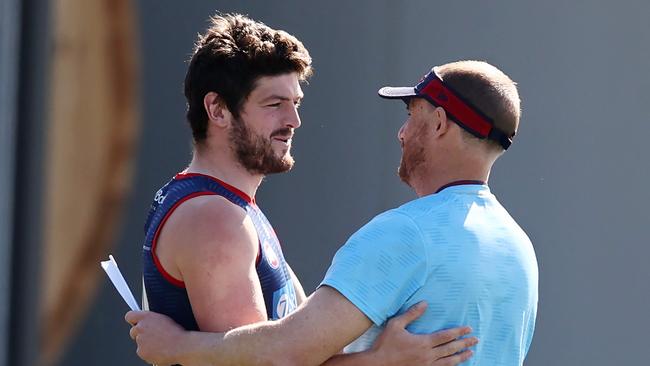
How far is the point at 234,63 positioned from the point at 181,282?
2.15 ft

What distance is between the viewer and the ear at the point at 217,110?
10.5ft

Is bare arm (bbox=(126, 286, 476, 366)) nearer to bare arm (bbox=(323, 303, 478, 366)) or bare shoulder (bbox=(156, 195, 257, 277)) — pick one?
bare arm (bbox=(323, 303, 478, 366))

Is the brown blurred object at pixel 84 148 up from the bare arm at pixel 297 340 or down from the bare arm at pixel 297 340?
up

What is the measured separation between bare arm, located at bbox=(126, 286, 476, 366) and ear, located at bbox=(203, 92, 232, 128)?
67 cm

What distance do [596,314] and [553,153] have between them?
75 cm

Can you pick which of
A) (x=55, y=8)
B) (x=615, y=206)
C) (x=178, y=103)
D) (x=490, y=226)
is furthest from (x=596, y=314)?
(x=55, y=8)

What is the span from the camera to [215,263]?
287cm

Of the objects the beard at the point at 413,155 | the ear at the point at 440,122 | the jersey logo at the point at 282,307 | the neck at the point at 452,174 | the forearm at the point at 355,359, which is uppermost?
the ear at the point at 440,122

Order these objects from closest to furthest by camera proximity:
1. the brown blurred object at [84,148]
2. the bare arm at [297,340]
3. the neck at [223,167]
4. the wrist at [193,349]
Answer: the bare arm at [297,340]
the wrist at [193,349]
the neck at [223,167]
the brown blurred object at [84,148]

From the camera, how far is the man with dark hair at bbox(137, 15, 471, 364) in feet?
9.43

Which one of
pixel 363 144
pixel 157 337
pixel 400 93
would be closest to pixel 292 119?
pixel 400 93

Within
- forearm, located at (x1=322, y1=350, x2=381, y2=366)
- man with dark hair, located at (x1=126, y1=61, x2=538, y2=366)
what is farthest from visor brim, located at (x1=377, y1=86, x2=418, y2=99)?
forearm, located at (x1=322, y1=350, x2=381, y2=366)

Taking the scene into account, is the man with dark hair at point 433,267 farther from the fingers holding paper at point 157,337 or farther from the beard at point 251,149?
the beard at point 251,149

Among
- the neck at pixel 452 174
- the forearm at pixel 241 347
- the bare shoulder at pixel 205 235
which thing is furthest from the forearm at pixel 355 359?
the neck at pixel 452 174
